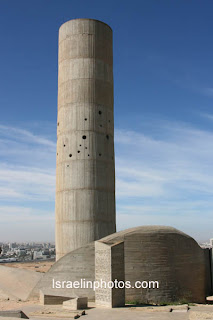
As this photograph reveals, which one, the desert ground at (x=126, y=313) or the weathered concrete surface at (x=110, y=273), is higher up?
the weathered concrete surface at (x=110, y=273)

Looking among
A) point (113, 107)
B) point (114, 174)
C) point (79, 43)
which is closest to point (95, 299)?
point (114, 174)

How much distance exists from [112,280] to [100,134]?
12.2 metres

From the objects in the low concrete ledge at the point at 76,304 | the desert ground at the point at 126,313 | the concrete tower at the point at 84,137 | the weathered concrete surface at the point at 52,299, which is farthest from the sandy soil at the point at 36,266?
the desert ground at the point at 126,313

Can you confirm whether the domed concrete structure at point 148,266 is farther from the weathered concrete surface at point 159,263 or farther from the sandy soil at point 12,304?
the sandy soil at point 12,304

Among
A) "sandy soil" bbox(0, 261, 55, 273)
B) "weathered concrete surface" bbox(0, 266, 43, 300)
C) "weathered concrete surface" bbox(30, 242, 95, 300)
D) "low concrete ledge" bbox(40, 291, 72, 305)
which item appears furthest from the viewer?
"sandy soil" bbox(0, 261, 55, 273)

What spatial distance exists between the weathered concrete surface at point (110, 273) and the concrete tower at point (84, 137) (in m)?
7.14

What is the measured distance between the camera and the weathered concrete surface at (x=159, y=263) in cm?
2119

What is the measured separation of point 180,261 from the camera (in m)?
22.4

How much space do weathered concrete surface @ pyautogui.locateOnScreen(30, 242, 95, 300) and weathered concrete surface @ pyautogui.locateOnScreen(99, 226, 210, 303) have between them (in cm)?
156

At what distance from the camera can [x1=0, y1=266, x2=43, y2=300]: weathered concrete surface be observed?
25.1m

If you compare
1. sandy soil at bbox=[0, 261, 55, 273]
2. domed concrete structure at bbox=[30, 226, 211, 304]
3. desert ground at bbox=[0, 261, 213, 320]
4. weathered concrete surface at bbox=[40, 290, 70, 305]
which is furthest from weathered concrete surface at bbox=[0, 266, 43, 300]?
sandy soil at bbox=[0, 261, 55, 273]

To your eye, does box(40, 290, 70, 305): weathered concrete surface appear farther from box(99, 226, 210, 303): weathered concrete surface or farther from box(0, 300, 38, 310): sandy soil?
box(99, 226, 210, 303): weathered concrete surface

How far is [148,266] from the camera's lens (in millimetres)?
21438

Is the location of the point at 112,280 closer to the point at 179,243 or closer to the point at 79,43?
the point at 179,243
